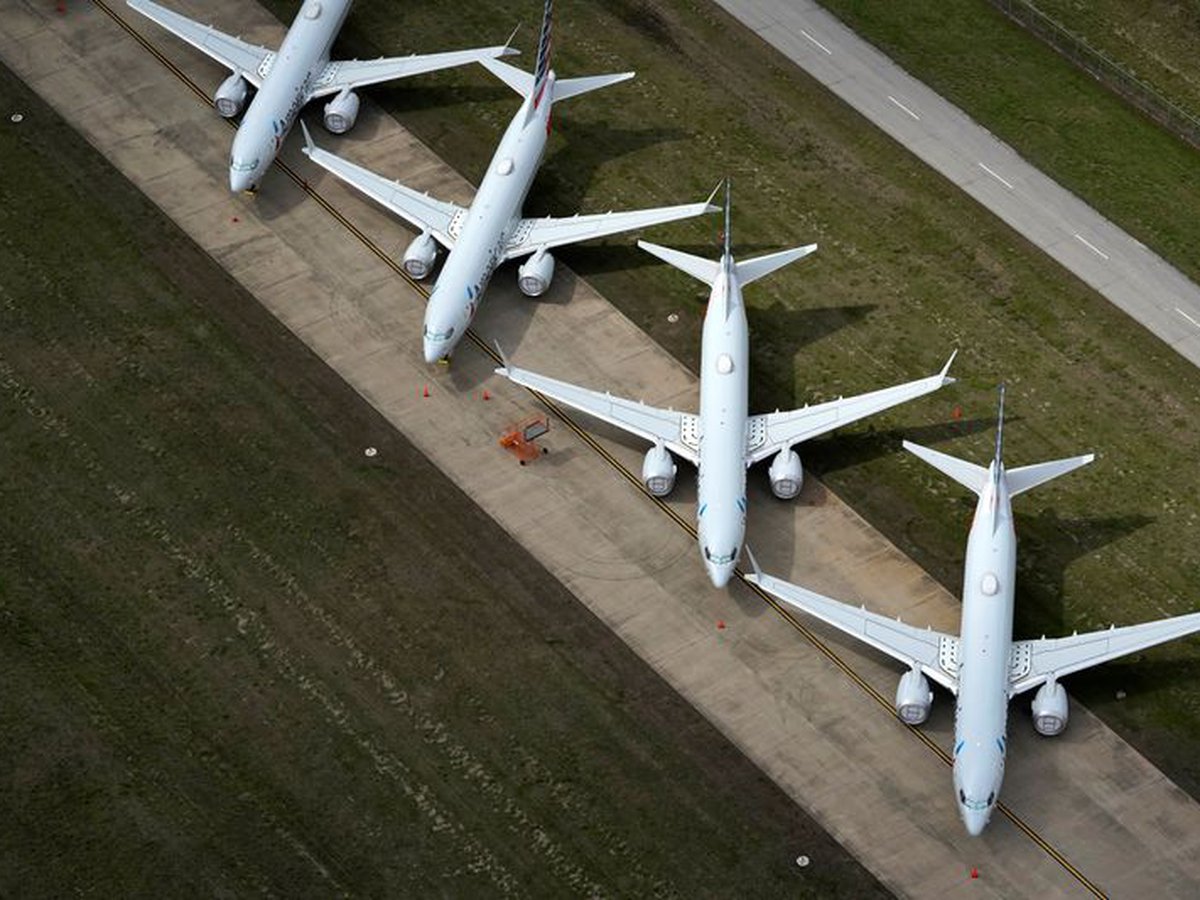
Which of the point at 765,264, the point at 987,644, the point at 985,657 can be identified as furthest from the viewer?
the point at 765,264

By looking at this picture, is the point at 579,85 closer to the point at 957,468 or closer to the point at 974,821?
the point at 957,468

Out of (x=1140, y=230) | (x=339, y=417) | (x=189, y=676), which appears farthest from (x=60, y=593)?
(x=1140, y=230)

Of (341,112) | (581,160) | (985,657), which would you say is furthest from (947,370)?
(341,112)

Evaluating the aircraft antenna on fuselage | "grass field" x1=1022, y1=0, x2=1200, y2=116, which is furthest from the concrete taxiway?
"grass field" x1=1022, y1=0, x2=1200, y2=116

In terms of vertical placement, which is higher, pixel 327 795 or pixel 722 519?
pixel 722 519

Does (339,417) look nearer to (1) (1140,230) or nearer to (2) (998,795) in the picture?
(2) (998,795)

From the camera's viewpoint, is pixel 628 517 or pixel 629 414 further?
pixel 629 414
